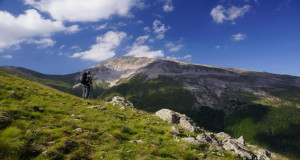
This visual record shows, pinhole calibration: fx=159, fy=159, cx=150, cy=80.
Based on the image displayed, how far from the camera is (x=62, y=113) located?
1566 cm

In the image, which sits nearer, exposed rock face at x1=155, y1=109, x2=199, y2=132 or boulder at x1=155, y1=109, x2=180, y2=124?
exposed rock face at x1=155, y1=109, x2=199, y2=132

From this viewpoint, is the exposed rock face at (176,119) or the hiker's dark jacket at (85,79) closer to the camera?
the exposed rock face at (176,119)

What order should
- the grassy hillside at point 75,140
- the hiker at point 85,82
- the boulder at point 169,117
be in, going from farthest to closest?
the hiker at point 85,82 → the boulder at point 169,117 → the grassy hillside at point 75,140

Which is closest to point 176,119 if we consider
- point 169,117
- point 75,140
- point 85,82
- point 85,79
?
point 169,117

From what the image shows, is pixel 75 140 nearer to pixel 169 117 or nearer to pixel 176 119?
pixel 169 117

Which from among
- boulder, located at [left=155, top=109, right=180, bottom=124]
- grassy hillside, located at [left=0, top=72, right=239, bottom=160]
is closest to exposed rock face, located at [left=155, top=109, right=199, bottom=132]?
boulder, located at [left=155, top=109, right=180, bottom=124]

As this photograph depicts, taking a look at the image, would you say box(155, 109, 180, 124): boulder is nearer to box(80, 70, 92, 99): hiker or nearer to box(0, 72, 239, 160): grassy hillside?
box(0, 72, 239, 160): grassy hillside

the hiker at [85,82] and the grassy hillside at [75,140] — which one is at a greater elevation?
the hiker at [85,82]

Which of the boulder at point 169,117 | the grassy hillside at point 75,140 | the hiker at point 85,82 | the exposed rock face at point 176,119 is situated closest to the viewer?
the grassy hillside at point 75,140

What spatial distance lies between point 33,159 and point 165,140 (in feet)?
27.5

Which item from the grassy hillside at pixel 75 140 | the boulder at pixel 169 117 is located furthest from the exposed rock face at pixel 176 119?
the grassy hillside at pixel 75 140

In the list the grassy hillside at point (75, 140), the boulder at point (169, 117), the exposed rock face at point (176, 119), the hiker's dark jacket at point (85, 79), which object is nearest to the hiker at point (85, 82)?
the hiker's dark jacket at point (85, 79)

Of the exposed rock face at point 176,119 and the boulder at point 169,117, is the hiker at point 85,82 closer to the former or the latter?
the exposed rock face at point 176,119

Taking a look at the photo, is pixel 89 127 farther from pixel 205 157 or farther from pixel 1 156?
pixel 205 157
